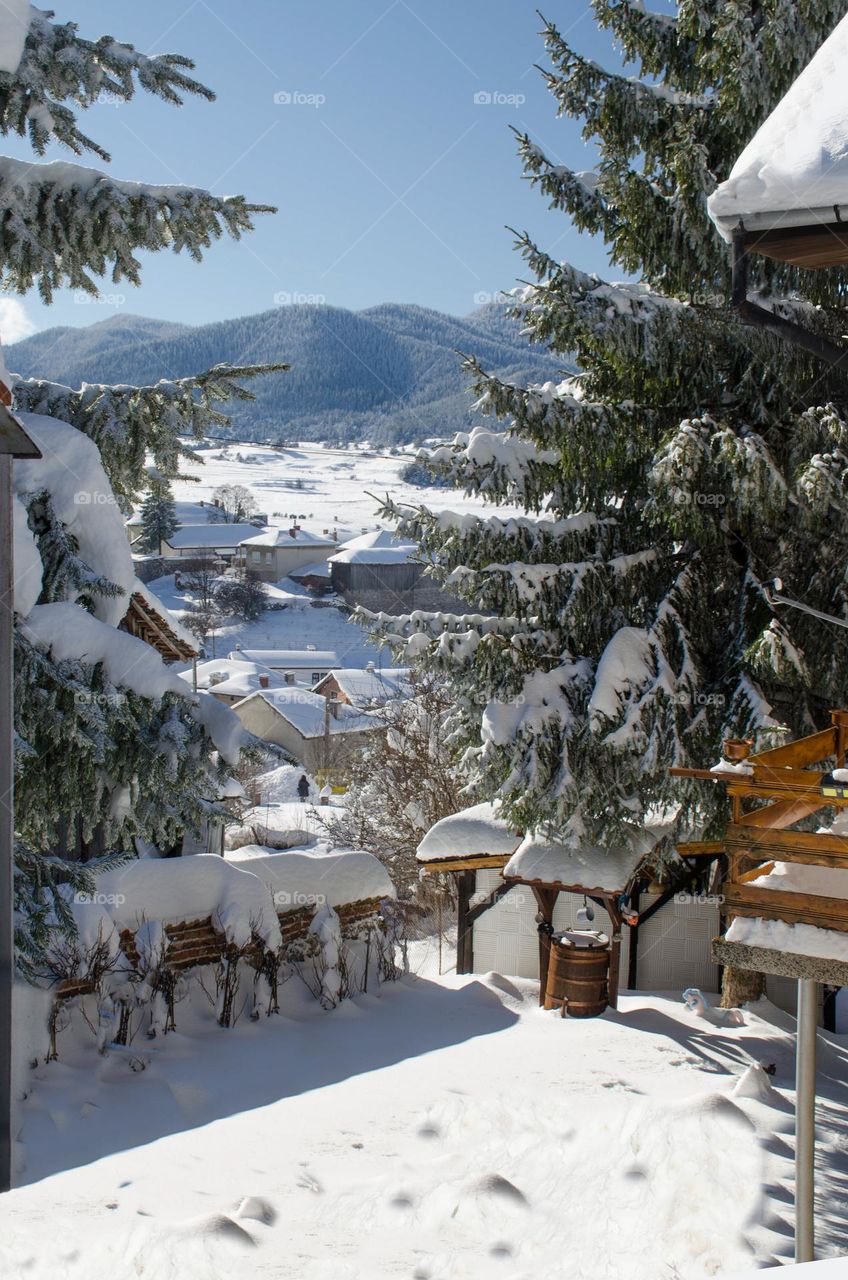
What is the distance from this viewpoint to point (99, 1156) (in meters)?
7.18

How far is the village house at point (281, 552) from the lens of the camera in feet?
271

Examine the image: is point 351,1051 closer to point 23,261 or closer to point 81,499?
point 81,499

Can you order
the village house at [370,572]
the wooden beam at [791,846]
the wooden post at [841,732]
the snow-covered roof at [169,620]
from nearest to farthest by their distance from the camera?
the wooden beam at [791,846]
the wooden post at [841,732]
the snow-covered roof at [169,620]
the village house at [370,572]

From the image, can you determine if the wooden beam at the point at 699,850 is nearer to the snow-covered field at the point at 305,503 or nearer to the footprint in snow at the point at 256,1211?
the snow-covered field at the point at 305,503

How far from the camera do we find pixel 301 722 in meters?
49.3

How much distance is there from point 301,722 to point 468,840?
35429 millimetres

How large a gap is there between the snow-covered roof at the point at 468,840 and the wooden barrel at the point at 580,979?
265 cm

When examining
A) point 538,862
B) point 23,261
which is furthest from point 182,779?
point 538,862

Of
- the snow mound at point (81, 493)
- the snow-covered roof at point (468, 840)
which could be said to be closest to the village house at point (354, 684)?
the snow-covered roof at point (468, 840)

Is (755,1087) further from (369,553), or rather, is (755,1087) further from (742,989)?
(369,553)

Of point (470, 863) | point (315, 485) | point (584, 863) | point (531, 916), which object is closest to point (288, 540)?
point (315, 485)

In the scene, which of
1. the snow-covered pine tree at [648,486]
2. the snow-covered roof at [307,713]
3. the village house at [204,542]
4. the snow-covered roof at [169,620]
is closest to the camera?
the snow-covered pine tree at [648,486]

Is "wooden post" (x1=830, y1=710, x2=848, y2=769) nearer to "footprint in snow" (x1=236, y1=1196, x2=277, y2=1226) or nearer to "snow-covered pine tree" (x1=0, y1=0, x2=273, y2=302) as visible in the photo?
"footprint in snow" (x1=236, y1=1196, x2=277, y2=1226)

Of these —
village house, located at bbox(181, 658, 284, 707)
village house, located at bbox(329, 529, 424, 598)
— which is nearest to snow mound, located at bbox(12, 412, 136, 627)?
village house, located at bbox(181, 658, 284, 707)
